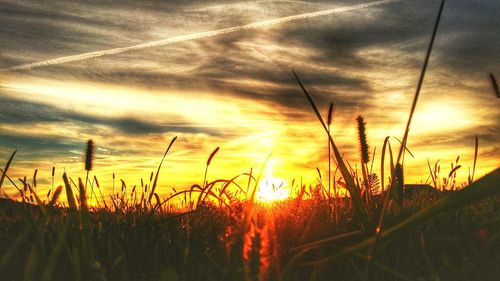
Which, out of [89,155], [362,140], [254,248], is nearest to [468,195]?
[254,248]

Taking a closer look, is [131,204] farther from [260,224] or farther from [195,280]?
[195,280]

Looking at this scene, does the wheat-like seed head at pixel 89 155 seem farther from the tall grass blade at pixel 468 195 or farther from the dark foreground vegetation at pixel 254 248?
the tall grass blade at pixel 468 195

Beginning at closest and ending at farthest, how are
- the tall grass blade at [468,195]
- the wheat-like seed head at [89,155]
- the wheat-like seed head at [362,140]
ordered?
the tall grass blade at [468,195], the wheat-like seed head at [362,140], the wheat-like seed head at [89,155]

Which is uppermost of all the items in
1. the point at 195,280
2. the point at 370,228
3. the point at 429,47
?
the point at 429,47

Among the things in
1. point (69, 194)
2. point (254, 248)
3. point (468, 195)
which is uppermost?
point (69, 194)

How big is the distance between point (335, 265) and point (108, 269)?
1.39 meters

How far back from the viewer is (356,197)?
7.97ft

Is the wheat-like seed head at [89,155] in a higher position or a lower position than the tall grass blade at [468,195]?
higher

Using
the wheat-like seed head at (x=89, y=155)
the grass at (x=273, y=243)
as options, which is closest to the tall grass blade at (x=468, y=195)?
the grass at (x=273, y=243)

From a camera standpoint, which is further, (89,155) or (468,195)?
(89,155)

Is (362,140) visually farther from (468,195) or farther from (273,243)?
(468,195)

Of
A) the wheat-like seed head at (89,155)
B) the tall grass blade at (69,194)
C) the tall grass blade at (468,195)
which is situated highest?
the wheat-like seed head at (89,155)

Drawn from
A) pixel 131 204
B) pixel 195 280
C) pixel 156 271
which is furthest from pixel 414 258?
pixel 131 204

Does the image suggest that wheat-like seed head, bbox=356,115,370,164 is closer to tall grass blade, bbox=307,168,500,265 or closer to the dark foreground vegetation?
the dark foreground vegetation
